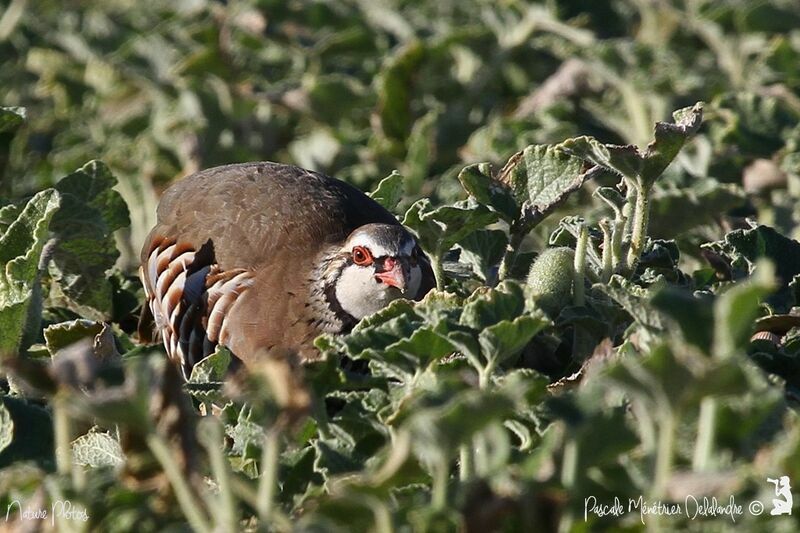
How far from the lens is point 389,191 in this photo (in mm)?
4598

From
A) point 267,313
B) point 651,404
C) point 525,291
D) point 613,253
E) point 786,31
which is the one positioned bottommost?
point 786,31

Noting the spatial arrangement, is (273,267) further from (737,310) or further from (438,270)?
(737,310)

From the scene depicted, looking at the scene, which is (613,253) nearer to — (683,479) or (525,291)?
(525,291)

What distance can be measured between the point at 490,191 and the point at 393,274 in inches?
32.1

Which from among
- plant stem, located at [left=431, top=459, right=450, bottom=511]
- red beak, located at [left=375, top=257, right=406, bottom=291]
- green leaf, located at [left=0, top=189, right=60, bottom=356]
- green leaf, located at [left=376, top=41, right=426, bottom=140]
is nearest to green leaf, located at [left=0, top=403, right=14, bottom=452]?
green leaf, located at [left=0, top=189, right=60, bottom=356]

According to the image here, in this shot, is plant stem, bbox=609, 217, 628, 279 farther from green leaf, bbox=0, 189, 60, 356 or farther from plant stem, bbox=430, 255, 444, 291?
green leaf, bbox=0, 189, 60, 356

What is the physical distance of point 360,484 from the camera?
248cm

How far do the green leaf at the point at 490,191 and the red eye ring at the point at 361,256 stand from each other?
79 cm

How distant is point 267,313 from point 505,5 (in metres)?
3.86

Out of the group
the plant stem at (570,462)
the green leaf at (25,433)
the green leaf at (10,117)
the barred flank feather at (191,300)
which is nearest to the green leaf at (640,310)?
the plant stem at (570,462)

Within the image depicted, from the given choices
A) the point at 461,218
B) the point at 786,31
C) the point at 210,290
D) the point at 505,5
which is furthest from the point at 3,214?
the point at 786,31

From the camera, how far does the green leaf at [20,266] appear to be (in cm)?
362

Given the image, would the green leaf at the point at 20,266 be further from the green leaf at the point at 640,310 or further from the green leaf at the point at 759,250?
the green leaf at the point at 759,250

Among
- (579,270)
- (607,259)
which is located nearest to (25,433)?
(579,270)
